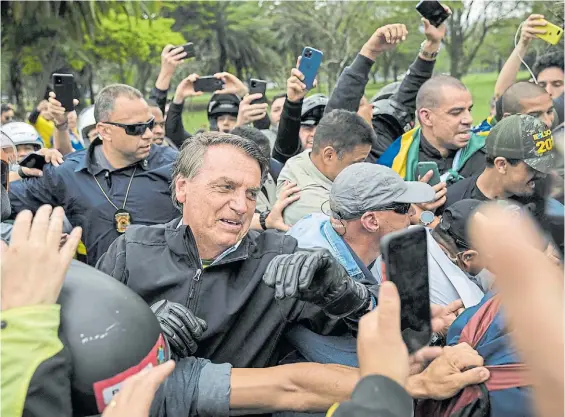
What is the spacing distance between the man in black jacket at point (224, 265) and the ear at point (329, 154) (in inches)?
56.5

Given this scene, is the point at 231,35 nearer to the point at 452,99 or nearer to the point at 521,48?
the point at 521,48

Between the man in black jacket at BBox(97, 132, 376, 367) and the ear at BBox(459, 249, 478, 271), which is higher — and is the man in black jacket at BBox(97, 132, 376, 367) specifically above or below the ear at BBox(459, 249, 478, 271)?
above

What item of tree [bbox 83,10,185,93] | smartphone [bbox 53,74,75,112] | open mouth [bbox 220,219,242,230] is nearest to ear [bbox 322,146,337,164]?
open mouth [bbox 220,219,242,230]

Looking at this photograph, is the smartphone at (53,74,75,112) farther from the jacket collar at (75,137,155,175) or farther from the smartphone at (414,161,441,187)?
the smartphone at (414,161,441,187)

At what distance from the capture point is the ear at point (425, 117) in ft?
16.4

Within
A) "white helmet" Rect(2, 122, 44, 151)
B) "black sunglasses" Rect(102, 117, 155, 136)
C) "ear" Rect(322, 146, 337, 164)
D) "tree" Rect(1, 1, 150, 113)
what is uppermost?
"ear" Rect(322, 146, 337, 164)

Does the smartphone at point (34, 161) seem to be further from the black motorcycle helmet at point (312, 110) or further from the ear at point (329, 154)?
the black motorcycle helmet at point (312, 110)

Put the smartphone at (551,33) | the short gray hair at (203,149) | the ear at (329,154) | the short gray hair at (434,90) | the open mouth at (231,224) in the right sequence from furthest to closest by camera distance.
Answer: the smartphone at (551,33) → the short gray hair at (434,90) → the ear at (329,154) → the short gray hair at (203,149) → the open mouth at (231,224)

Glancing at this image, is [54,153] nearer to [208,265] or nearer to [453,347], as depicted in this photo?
[208,265]

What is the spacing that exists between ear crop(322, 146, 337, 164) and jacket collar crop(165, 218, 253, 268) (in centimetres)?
173

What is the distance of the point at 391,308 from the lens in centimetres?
159

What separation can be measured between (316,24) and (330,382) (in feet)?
105

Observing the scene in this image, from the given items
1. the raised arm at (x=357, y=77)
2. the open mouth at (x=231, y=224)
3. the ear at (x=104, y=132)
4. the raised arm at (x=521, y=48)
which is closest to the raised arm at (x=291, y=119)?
the raised arm at (x=357, y=77)

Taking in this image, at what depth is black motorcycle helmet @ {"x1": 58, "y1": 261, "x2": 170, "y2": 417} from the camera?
164 centimetres
